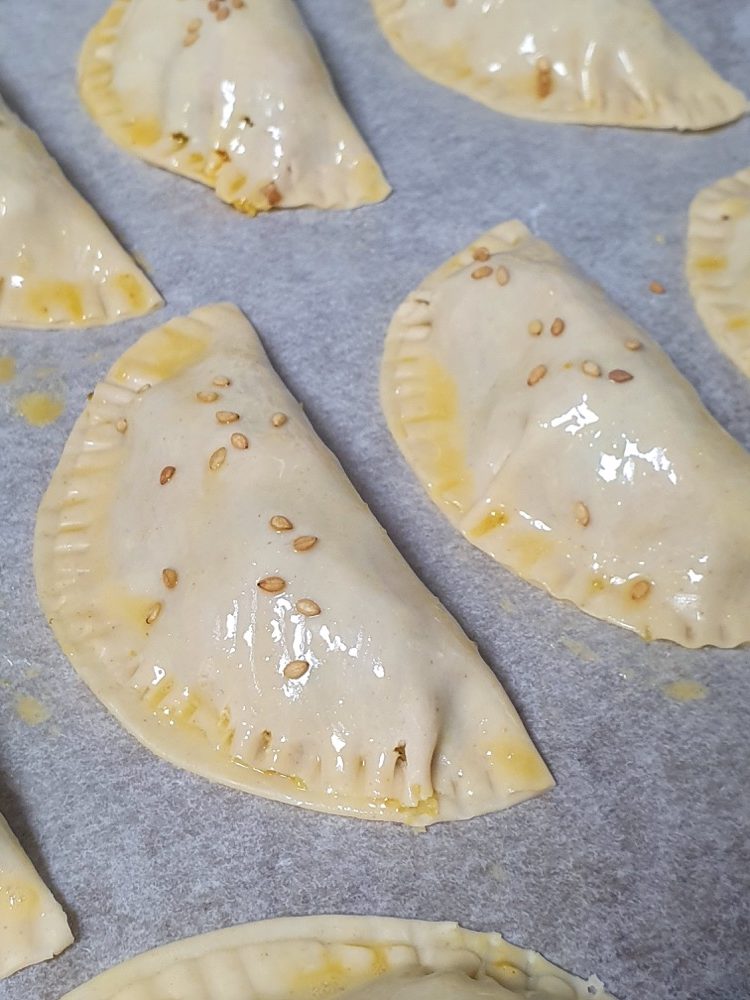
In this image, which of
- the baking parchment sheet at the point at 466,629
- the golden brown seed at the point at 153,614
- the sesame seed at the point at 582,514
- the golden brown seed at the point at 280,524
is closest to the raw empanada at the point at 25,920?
the baking parchment sheet at the point at 466,629

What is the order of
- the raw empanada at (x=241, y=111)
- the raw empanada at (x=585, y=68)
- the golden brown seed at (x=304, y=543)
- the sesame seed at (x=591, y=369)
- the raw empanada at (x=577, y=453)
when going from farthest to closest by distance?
the raw empanada at (x=585, y=68) → the raw empanada at (x=241, y=111) → the sesame seed at (x=591, y=369) → the raw empanada at (x=577, y=453) → the golden brown seed at (x=304, y=543)

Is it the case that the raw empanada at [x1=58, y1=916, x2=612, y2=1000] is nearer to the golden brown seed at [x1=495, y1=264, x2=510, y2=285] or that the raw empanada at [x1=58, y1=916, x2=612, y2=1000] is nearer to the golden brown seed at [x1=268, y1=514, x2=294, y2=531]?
the golden brown seed at [x1=268, y1=514, x2=294, y2=531]

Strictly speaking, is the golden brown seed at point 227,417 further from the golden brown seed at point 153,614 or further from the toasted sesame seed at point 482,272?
the toasted sesame seed at point 482,272

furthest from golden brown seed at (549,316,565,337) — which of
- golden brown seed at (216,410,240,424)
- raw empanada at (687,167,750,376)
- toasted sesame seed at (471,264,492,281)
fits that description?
golden brown seed at (216,410,240,424)

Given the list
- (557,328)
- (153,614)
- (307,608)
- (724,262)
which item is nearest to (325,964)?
(307,608)

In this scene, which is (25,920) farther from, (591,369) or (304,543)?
(591,369)

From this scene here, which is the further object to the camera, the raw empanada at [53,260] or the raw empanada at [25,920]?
the raw empanada at [53,260]

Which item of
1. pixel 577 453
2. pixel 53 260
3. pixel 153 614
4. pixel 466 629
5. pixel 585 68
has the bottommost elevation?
pixel 466 629
